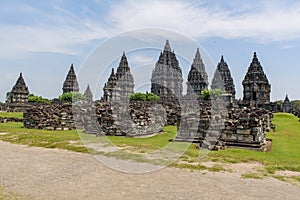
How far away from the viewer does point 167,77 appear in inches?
2434

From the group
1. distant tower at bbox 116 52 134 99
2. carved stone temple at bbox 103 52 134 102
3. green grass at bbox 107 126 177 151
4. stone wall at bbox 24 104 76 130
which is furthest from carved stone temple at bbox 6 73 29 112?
green grass at bbox 107 126 177 151

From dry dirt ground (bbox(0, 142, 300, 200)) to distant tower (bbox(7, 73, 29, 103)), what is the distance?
5180cm

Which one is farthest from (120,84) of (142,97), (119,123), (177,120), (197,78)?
(177,120)

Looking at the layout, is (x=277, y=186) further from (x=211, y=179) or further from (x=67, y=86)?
(x=67, y=86)

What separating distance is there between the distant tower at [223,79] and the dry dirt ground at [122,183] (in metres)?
53.8

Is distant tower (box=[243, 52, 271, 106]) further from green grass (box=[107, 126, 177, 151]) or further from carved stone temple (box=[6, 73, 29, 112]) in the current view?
carved stone temple (box=[6, 73, 29, 112])

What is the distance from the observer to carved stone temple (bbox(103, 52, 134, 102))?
58750mm

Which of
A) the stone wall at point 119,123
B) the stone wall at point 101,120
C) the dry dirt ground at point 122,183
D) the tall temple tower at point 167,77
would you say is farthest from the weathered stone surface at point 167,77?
the dry dirt ground at point 122,183

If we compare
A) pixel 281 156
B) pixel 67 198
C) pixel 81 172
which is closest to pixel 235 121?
pixel 281 156

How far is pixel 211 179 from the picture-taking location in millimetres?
6746

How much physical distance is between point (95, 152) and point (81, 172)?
10.2ft

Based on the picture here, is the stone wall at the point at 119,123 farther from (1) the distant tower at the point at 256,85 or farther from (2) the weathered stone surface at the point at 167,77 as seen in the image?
(2) the weathered stone surface at the point at 167,77

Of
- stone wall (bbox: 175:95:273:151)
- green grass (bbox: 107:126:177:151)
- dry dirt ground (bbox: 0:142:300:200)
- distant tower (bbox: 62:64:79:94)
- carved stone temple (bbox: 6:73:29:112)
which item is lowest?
dry dirt ground (bbox: 0:142:300:200)

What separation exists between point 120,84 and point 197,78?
1803 centimetres
